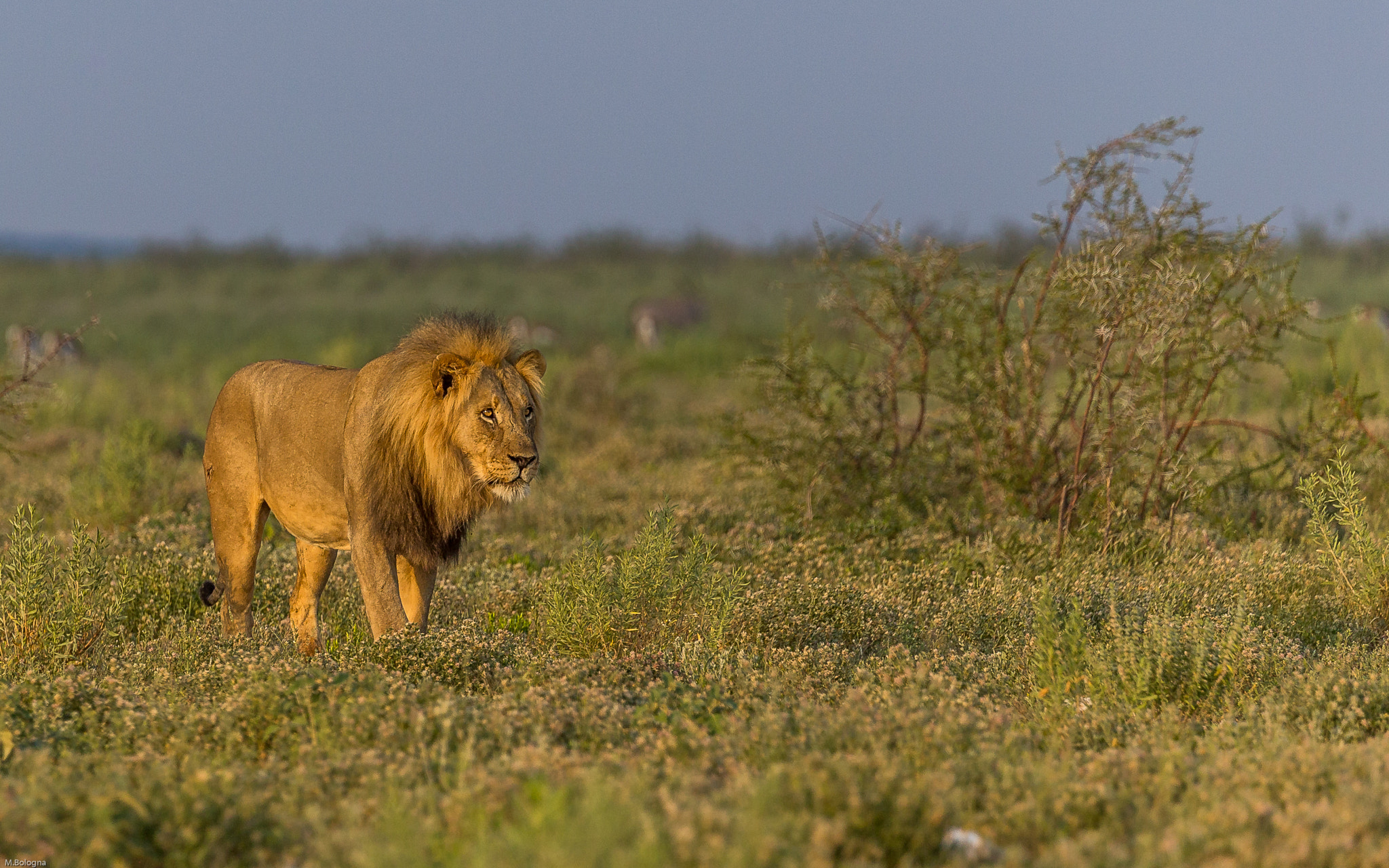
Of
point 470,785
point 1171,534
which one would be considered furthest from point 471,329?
point 1171,534

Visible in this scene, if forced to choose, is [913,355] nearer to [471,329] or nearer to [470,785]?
[471,329]

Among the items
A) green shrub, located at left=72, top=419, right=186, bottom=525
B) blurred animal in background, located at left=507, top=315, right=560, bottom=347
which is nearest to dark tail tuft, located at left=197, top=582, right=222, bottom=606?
green shrub, located at left=72, top=419, right=186, bottom=525

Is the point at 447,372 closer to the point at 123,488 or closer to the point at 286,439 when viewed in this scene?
the point at 286,439

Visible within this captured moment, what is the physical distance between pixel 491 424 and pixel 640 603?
1255 mm

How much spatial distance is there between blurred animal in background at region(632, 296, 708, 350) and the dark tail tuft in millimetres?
22032

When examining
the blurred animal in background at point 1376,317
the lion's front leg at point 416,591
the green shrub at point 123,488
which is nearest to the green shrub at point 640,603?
the lion's front leg at point 416,591

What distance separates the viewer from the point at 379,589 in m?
5.37

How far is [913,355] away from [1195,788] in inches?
215

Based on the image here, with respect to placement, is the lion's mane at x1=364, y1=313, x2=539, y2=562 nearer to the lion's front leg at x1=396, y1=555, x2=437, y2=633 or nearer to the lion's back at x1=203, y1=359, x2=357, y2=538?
the lion's front leg at x1=396, y1=555, x2=437, y2=633

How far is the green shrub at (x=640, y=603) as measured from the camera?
5.66 metres

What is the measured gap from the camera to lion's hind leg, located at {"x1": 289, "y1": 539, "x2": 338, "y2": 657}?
6.16 m

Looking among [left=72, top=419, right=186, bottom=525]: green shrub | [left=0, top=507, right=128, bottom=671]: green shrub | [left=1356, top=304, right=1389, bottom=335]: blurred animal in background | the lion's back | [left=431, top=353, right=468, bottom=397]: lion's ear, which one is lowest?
[left=72, top=419, right=186, bottom=525]: green shrub

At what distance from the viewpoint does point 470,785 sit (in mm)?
3471

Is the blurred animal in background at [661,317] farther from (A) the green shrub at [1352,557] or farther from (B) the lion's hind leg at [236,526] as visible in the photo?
(A) the green shrub at [1352,557]
